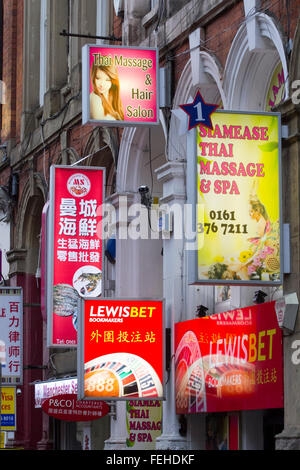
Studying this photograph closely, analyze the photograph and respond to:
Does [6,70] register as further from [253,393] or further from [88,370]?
[253,393]

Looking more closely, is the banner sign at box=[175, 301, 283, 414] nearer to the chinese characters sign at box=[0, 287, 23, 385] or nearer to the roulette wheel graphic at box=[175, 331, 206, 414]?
the roulette wheel graphic at box=[175, 331, 206, 414]

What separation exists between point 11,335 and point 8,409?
242cm

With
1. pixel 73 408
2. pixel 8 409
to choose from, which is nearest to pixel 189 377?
pixel 73 408

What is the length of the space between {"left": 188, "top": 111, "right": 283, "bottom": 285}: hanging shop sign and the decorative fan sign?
6751 mm

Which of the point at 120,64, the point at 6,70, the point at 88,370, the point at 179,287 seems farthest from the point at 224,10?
the point at 6,70

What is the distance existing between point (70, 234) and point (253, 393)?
7.15 m

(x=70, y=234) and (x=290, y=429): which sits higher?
(x=70, y=234)

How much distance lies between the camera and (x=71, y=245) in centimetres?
2355

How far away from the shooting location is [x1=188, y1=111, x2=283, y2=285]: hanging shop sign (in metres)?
15.9

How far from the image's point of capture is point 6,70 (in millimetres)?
33281

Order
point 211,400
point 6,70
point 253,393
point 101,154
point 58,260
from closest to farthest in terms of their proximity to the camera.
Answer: point 253,393, point 211,400, point 58,260, point 101,154, point 6,70

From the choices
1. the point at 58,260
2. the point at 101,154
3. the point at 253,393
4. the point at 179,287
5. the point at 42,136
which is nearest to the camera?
the point at 253,393

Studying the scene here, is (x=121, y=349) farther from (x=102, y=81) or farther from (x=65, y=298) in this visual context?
(x=102, y=81)

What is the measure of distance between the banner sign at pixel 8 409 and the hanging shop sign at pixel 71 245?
6.02 metres
